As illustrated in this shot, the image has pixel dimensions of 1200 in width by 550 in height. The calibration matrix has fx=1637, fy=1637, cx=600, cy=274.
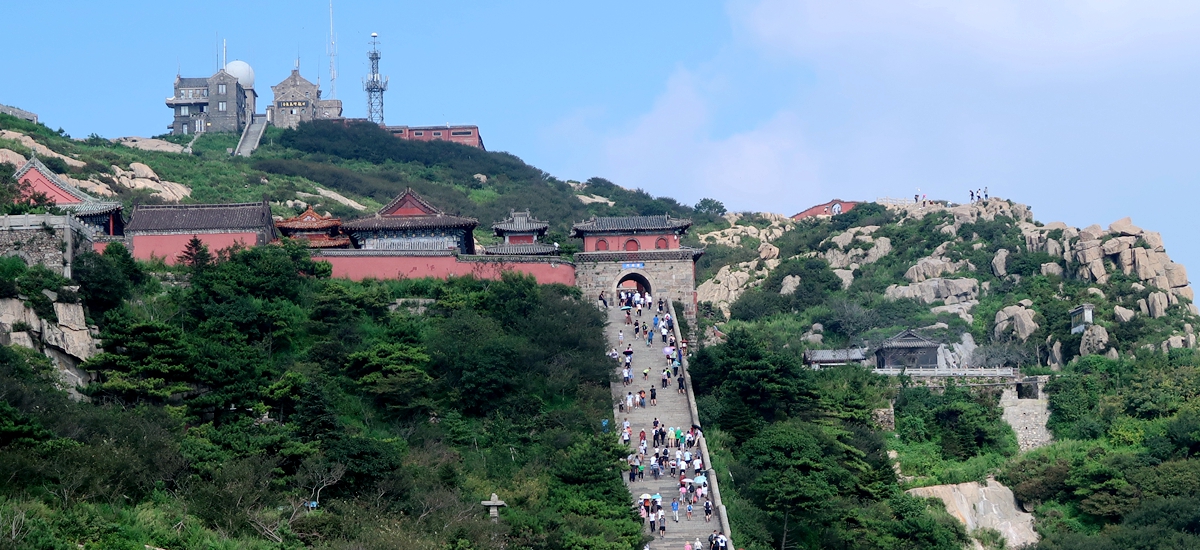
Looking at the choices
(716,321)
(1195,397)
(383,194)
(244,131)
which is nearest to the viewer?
(1195,397)

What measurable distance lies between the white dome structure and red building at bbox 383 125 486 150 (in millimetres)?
9621

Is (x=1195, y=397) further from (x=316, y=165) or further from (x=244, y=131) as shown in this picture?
(x=244, y=131)

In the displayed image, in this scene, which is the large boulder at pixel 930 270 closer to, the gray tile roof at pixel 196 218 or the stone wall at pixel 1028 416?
the stone wall at pixel 1028 416

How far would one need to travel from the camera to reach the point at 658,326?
52312mm

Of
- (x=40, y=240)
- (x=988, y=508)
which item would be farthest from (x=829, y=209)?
(x=40, y=240)

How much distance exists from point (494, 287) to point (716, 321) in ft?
59.2

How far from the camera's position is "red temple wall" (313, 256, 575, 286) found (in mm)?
53312

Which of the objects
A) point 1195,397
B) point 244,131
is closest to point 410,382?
point 1195,397

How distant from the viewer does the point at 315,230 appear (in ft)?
190

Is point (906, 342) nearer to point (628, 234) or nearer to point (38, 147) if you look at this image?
point (628, 234)

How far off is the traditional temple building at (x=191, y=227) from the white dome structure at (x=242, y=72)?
55.7m

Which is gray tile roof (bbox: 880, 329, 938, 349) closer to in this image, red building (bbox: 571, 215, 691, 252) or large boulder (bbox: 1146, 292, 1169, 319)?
large boulder (bbox: 1146, 292, 1169, 319)

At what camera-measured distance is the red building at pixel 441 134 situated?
112 meters

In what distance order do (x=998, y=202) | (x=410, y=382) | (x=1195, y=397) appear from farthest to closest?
(x=998, y=202) < (x=1195, y=397) < (x=410, y=382)
